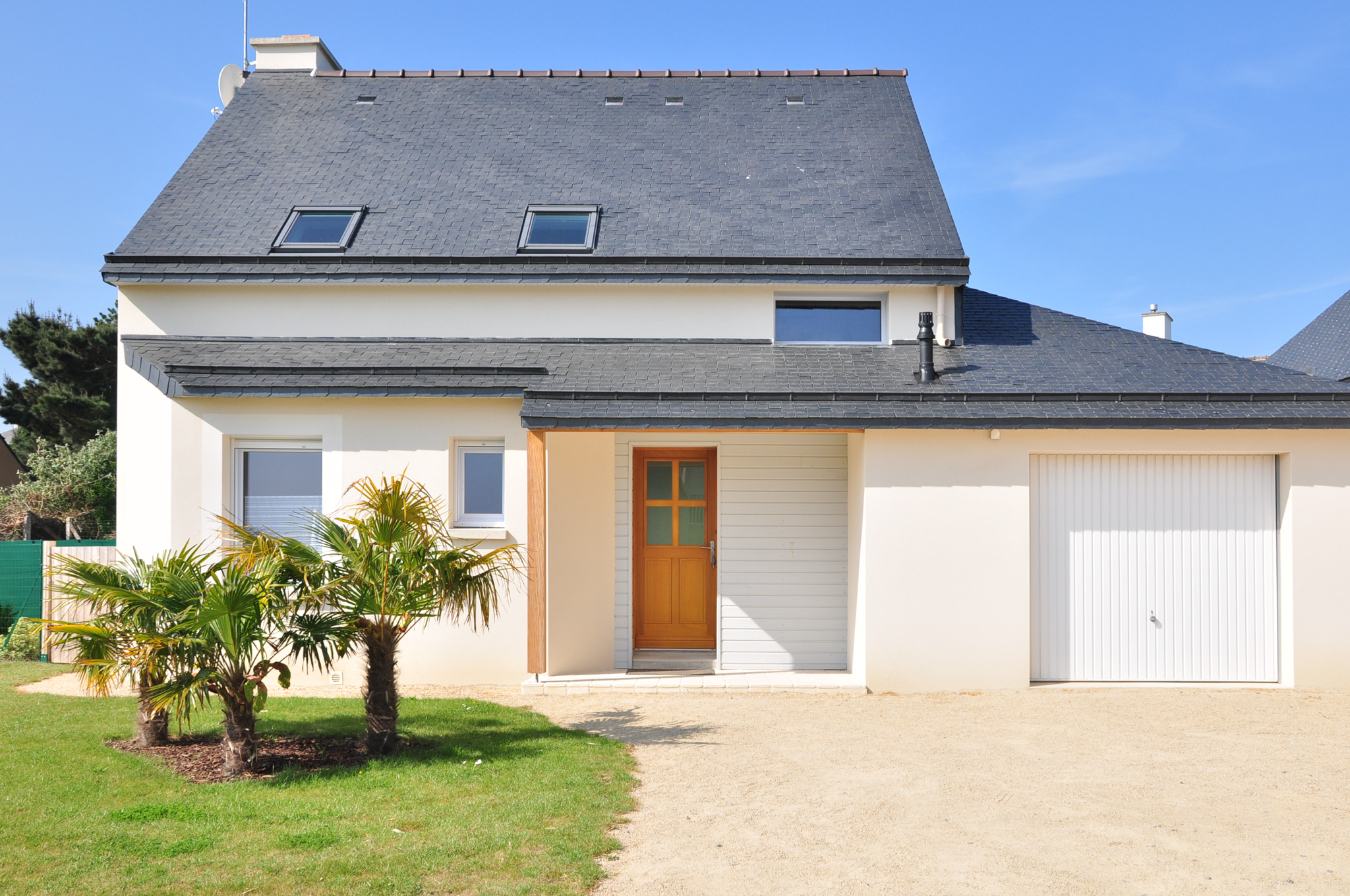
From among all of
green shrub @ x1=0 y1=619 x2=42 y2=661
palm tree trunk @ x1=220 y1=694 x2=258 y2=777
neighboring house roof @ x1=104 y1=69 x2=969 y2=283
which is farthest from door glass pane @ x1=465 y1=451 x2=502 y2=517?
green shrub @ x1=0 y1=619 x2=42 y2=661

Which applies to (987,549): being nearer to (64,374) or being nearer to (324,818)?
(324,818)

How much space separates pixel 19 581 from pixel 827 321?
11.9 meters

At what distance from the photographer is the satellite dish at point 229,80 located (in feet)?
49.8

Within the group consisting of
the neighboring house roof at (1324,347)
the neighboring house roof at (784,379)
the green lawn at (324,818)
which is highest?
the neighboring house roof at (1324,347)

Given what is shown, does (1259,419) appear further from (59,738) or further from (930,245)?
(59,738)

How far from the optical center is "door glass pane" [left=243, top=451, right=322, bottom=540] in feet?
33.2

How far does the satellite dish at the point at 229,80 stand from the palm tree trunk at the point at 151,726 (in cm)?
1198

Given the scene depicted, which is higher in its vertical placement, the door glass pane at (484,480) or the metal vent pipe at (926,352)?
the metal vent pipe at (926,352)

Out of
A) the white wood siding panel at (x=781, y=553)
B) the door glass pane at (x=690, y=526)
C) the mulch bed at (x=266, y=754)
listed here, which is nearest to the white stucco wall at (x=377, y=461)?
the white wood siding panel at (x=781, y=553)

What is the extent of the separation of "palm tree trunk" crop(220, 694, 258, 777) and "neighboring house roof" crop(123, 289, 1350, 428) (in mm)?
3742

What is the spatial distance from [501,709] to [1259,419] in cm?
807

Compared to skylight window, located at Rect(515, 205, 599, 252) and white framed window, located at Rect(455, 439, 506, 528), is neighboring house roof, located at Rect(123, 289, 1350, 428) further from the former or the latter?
skylight window, located at Rect(515, 205, 599, 252)

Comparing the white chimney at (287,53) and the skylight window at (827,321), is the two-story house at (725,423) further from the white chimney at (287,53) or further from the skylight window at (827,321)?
the white chimney at (287,53)

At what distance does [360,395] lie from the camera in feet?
31.6
